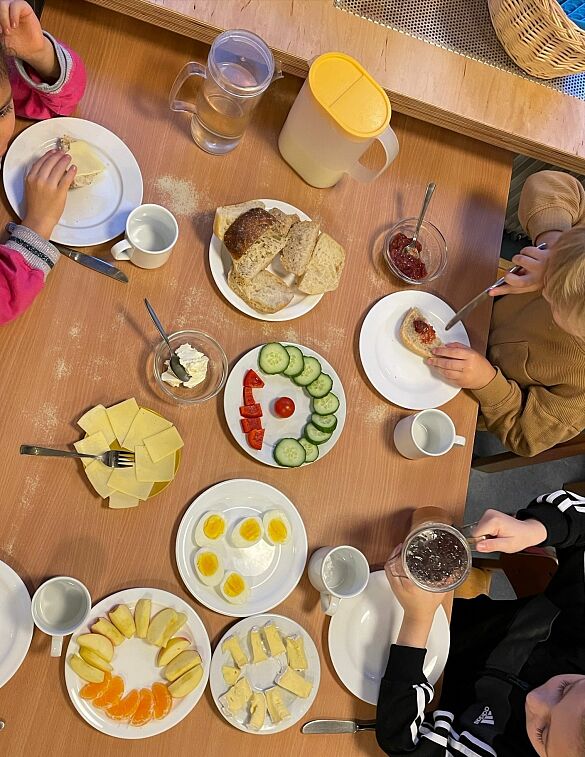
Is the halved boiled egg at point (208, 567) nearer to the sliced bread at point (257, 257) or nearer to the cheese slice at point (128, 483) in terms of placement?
the cheese slice at point (128, 483)

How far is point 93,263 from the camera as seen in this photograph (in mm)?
1382

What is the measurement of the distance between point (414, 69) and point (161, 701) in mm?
1463

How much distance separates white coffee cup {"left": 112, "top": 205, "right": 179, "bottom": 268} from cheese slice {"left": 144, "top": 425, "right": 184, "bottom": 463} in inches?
14.3

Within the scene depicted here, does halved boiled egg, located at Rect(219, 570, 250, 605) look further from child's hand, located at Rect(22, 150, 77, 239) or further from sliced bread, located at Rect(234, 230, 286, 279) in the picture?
child's hand, located at Rect(22, 150, 77, 239)

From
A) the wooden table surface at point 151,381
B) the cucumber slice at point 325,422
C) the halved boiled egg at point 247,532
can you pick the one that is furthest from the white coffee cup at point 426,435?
the halved boiled egg at point 247,532

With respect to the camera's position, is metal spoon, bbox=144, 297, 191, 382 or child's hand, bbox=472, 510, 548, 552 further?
child's hand, bbox=472, 510, 548, 552

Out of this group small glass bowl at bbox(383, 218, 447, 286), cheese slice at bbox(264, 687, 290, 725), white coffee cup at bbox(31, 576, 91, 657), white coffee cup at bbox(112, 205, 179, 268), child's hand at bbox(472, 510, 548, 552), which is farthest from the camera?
small glass bowl at bbox(383, 218, 447, 286)

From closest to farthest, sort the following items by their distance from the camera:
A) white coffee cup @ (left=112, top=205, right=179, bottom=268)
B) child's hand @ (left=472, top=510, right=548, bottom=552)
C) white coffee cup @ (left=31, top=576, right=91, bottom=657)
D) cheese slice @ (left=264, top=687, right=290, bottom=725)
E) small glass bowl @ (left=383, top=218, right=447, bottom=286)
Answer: white coffee cup @ (left=31, top=576, right=91, bottom=657)
cheese slice @ (left=264, top=687, right=290, bottom=725)
white coffee cup @ (left=112, top=205, right=179, bottom=268)
child's hand @ (left=472, top=510, right=548, bottom=552)
small glass bowl @ (left=383, top=218, right=447, bottom=286)

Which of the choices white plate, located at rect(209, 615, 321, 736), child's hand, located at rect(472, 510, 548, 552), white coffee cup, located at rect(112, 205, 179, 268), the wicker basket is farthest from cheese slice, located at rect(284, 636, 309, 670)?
the wicker basket

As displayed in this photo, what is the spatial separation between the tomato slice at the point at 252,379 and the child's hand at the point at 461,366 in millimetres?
426

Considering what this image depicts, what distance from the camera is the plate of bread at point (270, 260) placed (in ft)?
4.61

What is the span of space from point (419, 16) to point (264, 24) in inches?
15.5

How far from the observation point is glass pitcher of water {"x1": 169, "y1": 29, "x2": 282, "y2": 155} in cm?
140

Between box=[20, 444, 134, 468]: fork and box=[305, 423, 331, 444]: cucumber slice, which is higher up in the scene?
box=[305, 423, 331, 444]: cucumber slice
